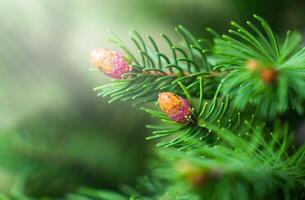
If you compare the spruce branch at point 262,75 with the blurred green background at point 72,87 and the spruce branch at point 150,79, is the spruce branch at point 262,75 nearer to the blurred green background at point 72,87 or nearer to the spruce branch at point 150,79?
the spruce branch at point 150,79

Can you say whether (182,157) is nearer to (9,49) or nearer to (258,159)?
(258,159)

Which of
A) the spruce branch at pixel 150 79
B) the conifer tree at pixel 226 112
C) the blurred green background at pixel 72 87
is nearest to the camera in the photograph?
the conifer tree at pixel 226 112

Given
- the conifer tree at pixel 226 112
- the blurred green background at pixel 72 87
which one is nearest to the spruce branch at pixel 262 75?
the conifer tree at pixel 226 112

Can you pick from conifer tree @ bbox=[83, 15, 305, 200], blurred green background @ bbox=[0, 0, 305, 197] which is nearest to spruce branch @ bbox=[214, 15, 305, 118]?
conifer tree @ bbox=[83, 15, 305, 200]

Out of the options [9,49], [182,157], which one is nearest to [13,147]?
[9,49]

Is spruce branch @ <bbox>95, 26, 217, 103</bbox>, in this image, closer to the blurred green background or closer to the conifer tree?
the conifer tree

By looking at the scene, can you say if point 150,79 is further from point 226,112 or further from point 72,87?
point 72,87
